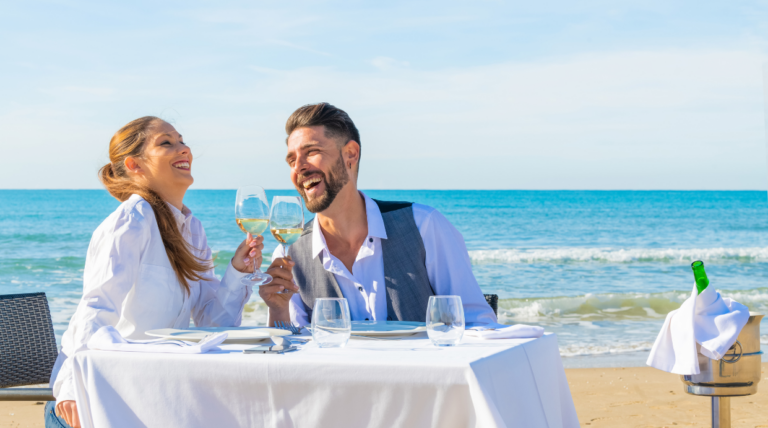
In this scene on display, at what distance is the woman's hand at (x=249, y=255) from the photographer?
107 inches

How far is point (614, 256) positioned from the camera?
21453 mm

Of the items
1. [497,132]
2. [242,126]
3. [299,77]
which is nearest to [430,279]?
[299,77]

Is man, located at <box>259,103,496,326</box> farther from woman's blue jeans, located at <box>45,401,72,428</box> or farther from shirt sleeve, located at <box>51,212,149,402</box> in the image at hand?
woman's blue jeans, located at <box>45,401,72,428</box>

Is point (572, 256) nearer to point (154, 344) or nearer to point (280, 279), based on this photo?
point (280, 279)

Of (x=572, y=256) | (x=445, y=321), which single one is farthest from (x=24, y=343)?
(x=572, y=256)

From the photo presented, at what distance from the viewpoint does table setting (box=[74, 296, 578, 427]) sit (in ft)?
5.66

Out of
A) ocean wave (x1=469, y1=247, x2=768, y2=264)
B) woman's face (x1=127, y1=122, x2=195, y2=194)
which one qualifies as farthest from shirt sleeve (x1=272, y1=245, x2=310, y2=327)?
ocean wave (x1=469, y1=247, x2=768, y2=264)

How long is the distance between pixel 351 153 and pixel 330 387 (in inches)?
67.4

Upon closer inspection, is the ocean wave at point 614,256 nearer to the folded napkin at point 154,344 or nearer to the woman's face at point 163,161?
the woman's face at point 163,161

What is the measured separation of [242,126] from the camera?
37344 mm

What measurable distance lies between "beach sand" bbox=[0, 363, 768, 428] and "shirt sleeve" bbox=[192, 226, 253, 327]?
3406 mm

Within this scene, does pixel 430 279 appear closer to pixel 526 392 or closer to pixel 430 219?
pixel 430 219

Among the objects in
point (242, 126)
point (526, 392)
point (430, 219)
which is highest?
point (242, 126)

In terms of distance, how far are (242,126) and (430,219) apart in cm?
3533
